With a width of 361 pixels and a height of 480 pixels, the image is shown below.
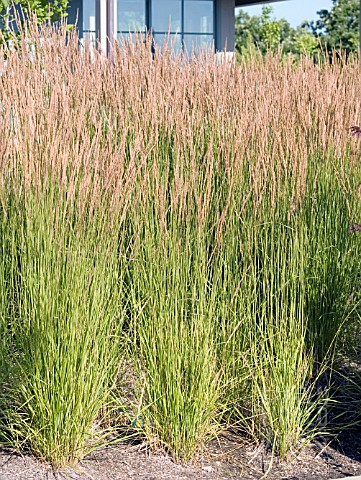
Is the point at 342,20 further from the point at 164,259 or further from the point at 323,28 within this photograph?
the point at 164,259

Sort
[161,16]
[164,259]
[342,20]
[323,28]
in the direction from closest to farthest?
[164,259] < [161,16] < [342,20] < [323,28]

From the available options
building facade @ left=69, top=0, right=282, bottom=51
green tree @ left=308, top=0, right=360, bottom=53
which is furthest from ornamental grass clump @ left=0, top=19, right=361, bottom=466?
green tree @ left=308, top=0, right=360, bottom=53

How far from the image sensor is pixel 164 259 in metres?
3.44

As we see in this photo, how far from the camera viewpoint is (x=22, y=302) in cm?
348

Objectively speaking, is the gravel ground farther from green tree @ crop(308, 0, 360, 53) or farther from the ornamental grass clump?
green tree @ crop(308, 0, 360, 53)

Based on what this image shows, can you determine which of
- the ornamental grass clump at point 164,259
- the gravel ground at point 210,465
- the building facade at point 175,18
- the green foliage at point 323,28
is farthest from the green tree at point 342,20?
the gravel ground at point 210,465

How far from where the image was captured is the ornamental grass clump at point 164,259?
10.6 feet

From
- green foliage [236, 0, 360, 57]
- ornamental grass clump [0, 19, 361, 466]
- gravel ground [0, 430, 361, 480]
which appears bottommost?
gravel ground [0, 430, 361, 480]

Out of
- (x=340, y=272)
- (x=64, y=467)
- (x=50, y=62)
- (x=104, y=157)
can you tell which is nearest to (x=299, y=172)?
(x=340, y=272)

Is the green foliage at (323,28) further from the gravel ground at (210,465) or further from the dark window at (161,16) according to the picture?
the gravel ground at (210,465)

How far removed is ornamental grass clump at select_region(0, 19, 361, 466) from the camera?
3.24 metres

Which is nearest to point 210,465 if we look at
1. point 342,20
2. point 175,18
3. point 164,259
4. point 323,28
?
point 164,259

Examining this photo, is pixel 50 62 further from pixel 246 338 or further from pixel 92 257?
pixel 246 338

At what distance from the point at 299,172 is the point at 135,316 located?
1.04 m
